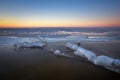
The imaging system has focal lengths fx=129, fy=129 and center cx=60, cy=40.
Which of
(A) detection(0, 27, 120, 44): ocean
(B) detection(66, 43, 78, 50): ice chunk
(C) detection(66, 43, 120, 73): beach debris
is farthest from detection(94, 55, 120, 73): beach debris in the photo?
(A) detection(0, 27, 120, 44): ocean

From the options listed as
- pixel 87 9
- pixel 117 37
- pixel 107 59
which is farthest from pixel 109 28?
pixel 107 59

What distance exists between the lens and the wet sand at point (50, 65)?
1.35m

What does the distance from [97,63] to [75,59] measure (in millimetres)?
295

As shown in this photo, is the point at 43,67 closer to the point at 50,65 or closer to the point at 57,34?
the point at 50,65

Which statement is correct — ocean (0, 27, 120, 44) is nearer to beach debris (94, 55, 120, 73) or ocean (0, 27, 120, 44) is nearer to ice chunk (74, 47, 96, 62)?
ice chunk (74, 47, 96, 62)

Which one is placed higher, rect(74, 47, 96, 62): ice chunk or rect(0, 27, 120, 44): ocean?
rect(0, 27, 120, 44): ocean

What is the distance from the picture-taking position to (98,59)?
152 centimetres

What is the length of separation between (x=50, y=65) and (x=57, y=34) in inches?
20.7

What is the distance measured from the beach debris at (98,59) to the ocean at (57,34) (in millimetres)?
140

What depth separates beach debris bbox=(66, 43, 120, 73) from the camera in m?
1.38

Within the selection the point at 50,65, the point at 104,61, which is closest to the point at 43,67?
the point at 50,65

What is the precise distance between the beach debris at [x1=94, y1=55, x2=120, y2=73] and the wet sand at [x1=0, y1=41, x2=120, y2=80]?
0.05 m

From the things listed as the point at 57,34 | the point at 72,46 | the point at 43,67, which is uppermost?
the point at 57,34

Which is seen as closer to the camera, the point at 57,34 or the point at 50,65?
the point at 50,65
